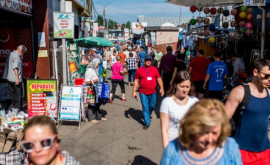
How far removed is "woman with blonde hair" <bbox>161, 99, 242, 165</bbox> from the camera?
6.93ft

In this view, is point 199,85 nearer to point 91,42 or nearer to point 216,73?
point 216,73

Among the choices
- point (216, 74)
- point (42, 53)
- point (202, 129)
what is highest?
point (42, 53)

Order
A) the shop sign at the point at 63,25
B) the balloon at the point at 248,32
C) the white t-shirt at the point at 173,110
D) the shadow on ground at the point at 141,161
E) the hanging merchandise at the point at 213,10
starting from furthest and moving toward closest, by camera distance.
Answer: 1. the hanging merchandise at the point at 213,10
2. the balloon at the point at 248,32
3. the shop sign at the point at 63,25
4. the shadow on ground at the point at 141,161
5. the white t-shirt at the point at 173,110

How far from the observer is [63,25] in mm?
8406

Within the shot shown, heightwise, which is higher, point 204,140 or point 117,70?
point 117,70

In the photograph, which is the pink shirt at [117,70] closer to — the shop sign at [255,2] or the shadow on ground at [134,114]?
the shadow on ground at [134,114]

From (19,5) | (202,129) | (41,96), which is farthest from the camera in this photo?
Answer: (19,5)

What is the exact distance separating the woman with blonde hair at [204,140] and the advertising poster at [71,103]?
5.43 metres

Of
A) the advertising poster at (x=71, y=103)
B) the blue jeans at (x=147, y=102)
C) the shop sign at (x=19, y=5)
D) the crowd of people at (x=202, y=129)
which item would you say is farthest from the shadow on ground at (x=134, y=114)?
the crowd of people at (x=202, y=129)

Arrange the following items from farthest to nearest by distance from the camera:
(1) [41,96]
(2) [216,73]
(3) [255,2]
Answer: (2) [216,73] < (3) [255,2] < (1) [41,96]

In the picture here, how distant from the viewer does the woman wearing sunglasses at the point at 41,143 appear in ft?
6.98

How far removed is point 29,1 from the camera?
9.29m

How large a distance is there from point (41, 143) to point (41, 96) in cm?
555

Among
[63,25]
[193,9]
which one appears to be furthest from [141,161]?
[193,9]
